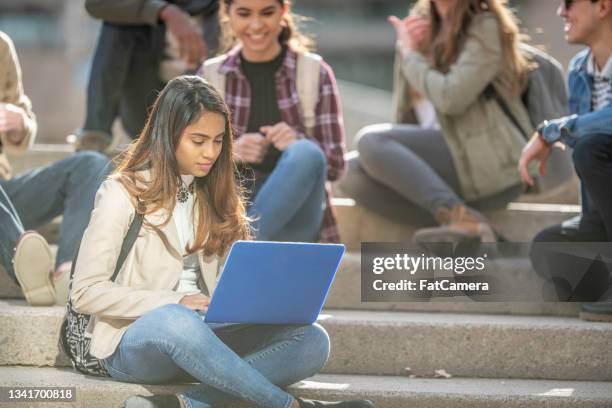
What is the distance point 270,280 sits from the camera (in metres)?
2.97

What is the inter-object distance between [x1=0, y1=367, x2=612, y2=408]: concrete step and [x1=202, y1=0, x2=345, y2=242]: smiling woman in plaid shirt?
0.70m

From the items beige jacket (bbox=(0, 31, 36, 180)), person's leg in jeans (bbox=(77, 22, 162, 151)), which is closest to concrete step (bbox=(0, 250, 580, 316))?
beige jacket (bbox=(0, 31, 36, 180))

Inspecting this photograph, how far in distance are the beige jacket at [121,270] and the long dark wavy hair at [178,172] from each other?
42 mm

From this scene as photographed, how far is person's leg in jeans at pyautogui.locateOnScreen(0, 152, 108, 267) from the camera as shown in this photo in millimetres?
3791

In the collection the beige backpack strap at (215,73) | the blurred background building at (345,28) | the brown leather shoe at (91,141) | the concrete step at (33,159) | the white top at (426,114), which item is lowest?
the blurred background building at (345,28)

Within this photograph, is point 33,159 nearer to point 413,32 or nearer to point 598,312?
point 413,32

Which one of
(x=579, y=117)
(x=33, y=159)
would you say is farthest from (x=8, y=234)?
(x=579, y=117)

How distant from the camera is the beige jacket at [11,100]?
3936mm

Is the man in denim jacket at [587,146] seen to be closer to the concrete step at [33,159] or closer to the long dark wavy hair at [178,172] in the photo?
the long dark wavy hair at [178,172]

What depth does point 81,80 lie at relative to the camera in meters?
10.7

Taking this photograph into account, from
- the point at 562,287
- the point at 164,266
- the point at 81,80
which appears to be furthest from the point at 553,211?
the point at 81,80

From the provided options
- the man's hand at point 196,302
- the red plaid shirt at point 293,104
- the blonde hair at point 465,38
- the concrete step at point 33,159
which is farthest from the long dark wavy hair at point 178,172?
the concrete step at point 33,159

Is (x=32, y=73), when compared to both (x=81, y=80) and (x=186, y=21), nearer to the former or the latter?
(x=81, y=80)

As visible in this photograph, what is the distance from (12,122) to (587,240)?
1920 millimetres
